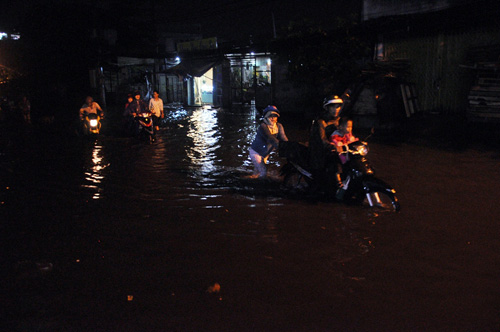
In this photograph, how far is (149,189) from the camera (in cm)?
760

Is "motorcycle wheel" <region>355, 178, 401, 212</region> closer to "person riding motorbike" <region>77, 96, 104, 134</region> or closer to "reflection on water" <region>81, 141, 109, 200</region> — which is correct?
"reflection on water" <region>81, 141, 109, 200</region>

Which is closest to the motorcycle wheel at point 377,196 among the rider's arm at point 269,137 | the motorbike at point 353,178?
the motorbike at point 353,178

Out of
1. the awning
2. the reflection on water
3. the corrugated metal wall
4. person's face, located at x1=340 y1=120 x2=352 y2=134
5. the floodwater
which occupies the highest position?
the awning

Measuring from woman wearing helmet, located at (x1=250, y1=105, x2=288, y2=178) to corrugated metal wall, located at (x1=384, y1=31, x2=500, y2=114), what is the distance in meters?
9.26

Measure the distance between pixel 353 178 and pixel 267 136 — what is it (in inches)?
71.7

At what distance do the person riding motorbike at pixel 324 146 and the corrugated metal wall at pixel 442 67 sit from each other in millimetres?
9327

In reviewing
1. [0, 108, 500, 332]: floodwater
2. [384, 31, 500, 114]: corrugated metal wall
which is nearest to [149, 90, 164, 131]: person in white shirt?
[0, 108, 500, 332]: floodwater

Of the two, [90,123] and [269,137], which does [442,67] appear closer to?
[269,137]

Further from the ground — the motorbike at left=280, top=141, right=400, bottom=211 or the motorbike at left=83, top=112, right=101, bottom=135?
the motorbike at left=83, top=112, right=101, bottom=135

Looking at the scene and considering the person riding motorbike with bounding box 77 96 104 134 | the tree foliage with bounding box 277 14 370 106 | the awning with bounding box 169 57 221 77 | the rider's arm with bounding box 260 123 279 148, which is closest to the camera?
the rider's arm with bounding box 260 123 279 148

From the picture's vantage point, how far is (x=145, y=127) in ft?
43.5

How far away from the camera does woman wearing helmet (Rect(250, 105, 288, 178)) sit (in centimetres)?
718

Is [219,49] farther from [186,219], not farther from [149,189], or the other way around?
[186,219]

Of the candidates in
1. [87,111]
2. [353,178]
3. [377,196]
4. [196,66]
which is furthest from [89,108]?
[196,66]
